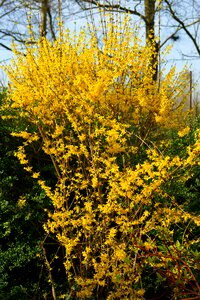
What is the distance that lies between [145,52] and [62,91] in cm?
91

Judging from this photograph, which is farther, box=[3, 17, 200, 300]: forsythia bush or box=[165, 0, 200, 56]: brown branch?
box=[165, 0, 200, 56]: brown branch

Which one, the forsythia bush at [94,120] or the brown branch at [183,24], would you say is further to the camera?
the brown branch at [183,24]

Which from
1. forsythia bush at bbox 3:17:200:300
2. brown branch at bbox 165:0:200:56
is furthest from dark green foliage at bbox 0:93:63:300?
brown branch at bbox 165:0:200:56

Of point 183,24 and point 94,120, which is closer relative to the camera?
point 94,120

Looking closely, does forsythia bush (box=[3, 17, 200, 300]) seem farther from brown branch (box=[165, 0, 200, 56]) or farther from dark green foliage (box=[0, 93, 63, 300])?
brown branch (box=[165, 0, 200, 56])

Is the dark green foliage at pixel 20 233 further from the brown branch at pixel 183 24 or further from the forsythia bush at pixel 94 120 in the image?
the brown branch at pixel 183 24

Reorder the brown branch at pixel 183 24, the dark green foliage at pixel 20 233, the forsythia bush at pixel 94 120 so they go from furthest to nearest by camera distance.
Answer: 1. the brown branch at pixel 183 24
2. the dark green foliage at pixel 20 233
3. the forsythia bush at pixel 94 120

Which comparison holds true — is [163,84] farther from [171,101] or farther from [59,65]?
[59,65]

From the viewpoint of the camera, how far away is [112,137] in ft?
9.93

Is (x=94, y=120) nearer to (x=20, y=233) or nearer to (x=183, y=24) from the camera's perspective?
(x=20, y=233)

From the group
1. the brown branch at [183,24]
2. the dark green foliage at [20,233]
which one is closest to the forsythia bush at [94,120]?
the dark green foliage at [20,233]

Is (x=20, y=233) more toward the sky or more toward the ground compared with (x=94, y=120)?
more toward the ground

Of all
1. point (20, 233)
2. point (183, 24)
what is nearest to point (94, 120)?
point (20, 233)

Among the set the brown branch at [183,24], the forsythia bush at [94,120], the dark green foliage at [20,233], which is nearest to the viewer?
the forsythia bush at [94,120]
